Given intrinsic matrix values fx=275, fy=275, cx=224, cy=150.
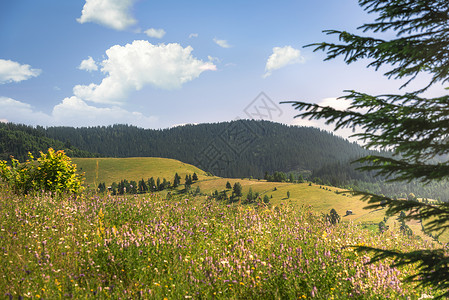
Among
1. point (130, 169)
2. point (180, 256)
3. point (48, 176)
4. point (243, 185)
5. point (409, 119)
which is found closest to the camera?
point (409, 119)

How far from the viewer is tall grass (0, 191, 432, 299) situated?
439 cm

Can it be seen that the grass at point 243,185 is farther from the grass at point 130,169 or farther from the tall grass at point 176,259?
the tall grass at point 176,259

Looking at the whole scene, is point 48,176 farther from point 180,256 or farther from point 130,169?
point 130,169

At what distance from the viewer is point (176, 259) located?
512 cm

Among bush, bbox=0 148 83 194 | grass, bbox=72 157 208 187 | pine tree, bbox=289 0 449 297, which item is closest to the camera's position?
pine tree, bbox=289 0 449 297

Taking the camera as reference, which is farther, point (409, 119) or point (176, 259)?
point (176, 259)

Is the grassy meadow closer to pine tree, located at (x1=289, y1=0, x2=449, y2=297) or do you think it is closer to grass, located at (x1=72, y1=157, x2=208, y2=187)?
pine tree, located at (x1=289, y1=0, x2=449, y2=297)

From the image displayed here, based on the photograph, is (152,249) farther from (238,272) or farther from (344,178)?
(344,178)

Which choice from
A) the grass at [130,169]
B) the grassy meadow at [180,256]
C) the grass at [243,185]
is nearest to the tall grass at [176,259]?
the grassy meadow at [180,256]

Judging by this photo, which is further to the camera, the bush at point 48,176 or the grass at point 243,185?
the grass at point 243,185

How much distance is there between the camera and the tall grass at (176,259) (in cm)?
439

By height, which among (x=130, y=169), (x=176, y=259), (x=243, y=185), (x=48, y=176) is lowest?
(x=243, y=185)

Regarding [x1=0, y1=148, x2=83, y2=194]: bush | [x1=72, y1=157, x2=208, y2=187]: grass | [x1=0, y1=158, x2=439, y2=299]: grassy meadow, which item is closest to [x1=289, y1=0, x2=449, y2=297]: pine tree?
[x1=0, y1=158, x2=439, y2=299]: grassy meadow

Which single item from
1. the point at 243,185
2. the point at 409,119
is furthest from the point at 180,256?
the point at 243,185
